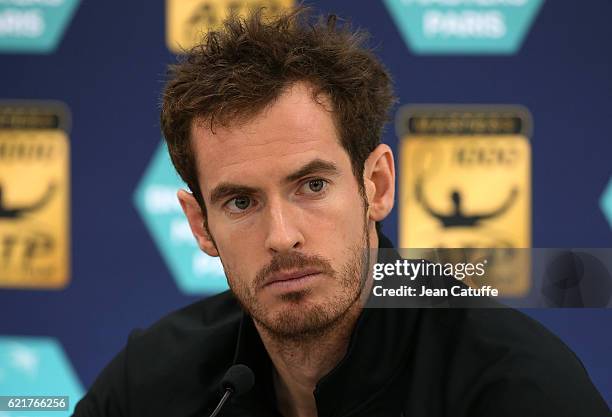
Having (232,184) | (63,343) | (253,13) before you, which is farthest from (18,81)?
(232,184)

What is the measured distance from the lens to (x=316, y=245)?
1.05 m

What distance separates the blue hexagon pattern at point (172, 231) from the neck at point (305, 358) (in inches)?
25.5

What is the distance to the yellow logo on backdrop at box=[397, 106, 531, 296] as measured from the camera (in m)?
1.80

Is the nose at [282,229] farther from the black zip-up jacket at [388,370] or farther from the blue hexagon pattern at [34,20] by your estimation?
the blue hexagon pattern at [34,20]

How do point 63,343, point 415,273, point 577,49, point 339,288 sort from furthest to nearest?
point 63,343
point 577,49
point 415,273
point 339,288

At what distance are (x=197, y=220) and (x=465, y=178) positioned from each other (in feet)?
2.47

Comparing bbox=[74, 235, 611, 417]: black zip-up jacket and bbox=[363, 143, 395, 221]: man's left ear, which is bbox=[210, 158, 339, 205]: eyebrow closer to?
bbox=[363, 143, 395, 221]: man's left ear

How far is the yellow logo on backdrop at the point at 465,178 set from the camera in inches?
70.9

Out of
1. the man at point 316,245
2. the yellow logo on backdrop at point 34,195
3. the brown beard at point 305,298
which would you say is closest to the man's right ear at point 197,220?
the man at point 316,245

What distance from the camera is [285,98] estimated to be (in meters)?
1.10

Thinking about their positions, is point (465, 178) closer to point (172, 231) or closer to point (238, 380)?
point (172, 231)

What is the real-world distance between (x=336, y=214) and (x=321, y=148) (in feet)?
0.29

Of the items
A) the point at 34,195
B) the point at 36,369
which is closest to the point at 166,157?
the point at 34,195

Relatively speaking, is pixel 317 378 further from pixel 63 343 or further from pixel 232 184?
pixel 63 343
